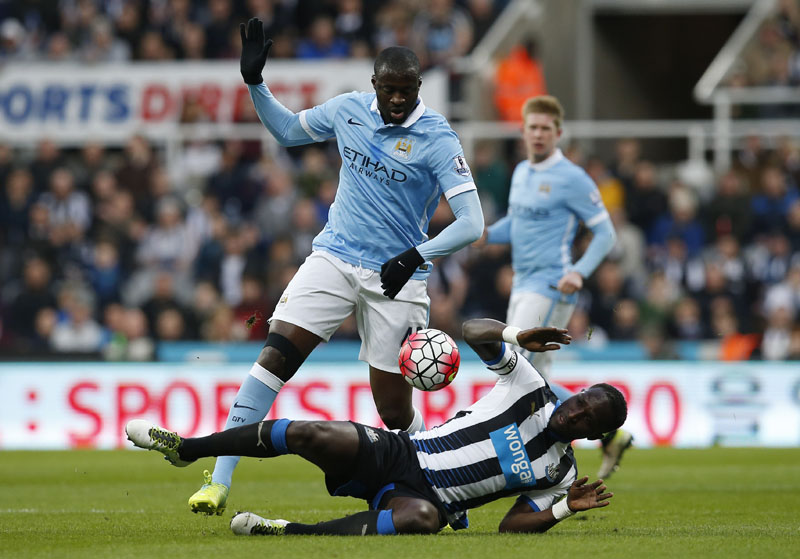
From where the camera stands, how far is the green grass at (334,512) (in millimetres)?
6090

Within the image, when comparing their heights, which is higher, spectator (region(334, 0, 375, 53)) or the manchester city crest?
spectator (region(334, 0, 375, 53))

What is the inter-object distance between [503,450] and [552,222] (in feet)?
11.7

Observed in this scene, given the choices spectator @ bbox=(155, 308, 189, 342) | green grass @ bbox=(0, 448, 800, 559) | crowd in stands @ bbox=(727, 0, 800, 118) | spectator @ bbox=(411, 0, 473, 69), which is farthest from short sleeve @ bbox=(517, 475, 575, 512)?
crowd in stands @ bbox=(727, 0, 800, 118)

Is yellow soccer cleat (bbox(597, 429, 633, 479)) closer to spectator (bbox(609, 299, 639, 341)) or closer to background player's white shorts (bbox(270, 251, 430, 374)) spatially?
background player's white shorts (bbox(270, 251, 430, 374))

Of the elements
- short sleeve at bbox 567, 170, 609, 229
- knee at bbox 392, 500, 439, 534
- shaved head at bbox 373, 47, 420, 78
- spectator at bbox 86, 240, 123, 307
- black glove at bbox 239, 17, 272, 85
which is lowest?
knee at bbox 392, 500, 439, 534

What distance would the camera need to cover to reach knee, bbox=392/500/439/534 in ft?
21.2

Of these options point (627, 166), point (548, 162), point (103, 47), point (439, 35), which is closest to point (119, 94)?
point (103, 47)

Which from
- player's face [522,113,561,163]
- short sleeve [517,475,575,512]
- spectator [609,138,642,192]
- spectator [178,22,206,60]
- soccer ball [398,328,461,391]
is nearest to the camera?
short sleeve [517,475,575,512]

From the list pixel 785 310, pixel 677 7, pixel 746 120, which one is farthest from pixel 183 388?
pixel 677 7

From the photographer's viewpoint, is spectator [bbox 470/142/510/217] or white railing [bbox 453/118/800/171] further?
white railing [bbox 453/118/800/171]

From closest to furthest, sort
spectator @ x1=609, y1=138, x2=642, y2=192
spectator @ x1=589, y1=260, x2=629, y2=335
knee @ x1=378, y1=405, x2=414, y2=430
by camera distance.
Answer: knee @ x1=378, y1=405, x2=414, y2=430 → spectator @ x1=589, y1=260, x2=629, y2=335 → spectator @ x1=609, y1=138, x2=642, y2=192

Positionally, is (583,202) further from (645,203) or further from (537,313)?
(645,203)

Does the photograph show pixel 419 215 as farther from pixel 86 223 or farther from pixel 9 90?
pixel 9 90

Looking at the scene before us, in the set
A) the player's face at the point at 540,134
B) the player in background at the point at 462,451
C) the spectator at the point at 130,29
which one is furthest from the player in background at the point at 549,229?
the spectator at the point at 130,29
